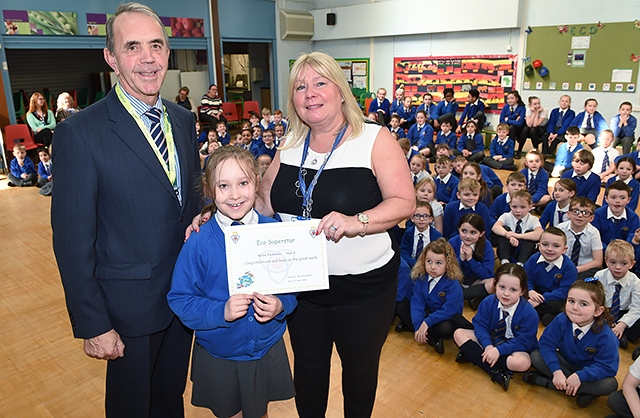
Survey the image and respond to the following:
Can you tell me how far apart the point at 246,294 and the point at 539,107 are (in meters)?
9.90

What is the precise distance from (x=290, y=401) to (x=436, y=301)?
4.29 ft

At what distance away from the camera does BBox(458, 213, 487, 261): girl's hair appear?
4031 mm

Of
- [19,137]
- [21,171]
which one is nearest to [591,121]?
[21,171]

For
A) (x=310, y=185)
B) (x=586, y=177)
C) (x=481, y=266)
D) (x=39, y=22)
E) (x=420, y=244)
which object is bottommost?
(x=481, y=266)

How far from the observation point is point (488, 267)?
13.4 ft

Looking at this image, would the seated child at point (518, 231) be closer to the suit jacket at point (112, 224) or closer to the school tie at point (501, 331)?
the school tie at point (501, 331)

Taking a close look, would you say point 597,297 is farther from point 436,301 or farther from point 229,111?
point 229,111

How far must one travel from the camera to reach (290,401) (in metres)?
2.88

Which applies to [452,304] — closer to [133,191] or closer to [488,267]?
[488,267]

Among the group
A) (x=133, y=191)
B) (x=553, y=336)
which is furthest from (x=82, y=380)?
(x=553, y=336)

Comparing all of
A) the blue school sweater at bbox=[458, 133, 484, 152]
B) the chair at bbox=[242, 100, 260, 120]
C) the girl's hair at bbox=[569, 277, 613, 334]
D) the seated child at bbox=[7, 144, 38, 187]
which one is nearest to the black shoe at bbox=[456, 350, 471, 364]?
the girl's hair at bbox=[569, 277, 613, 334]

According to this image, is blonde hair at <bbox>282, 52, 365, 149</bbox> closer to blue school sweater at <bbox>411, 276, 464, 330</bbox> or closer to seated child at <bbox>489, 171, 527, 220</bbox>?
blue school sweater at <bbox>411, 276, 464, 330</bbox>

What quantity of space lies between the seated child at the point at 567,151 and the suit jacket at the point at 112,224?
7.31m

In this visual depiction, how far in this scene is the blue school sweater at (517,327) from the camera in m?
3.06
